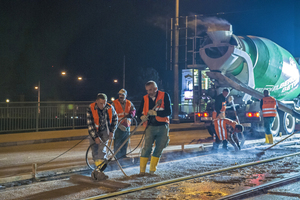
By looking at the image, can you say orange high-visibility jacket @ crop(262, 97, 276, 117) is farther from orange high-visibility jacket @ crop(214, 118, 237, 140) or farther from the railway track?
the railway track

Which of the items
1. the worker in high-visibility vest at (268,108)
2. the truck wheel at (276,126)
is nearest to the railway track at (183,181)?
the worker in high-visibility vest at (268,108)

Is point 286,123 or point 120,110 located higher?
point 120,110

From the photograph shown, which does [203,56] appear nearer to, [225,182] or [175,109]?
[225,182]

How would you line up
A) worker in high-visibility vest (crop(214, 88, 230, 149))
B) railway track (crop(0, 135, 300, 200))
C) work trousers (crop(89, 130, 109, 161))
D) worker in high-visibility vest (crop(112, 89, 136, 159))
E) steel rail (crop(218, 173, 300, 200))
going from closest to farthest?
steel rail (crop(218, 173, 300, 200)) < railway track (crop(0, 135, 300, 200)) < work trousers (crop(89, 130, 109, 161)) < worker in high-visibility vest (crop(112, 89, 136, 159)) < worker in high-visibility vest (crop(214, 88, 230, 149))

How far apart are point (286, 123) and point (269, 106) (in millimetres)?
3216

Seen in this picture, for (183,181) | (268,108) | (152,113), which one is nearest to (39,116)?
(268,108)

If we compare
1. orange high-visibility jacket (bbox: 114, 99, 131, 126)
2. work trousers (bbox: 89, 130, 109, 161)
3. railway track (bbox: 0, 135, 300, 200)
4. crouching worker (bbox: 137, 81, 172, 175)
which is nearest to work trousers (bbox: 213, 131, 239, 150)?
railway track (bbox: 0, 135, 300, 200)

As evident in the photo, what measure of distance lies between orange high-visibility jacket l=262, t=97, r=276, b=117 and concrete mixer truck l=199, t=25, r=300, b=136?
79 cm

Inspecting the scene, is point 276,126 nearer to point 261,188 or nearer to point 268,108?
point 268,108

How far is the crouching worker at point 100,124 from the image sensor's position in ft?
20.5

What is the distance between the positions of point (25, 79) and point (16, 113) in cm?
3237

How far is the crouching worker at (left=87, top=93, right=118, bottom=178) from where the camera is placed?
20.5 feet

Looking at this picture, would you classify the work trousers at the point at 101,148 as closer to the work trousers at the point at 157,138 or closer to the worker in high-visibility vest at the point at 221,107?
the work trousers at the point at 157,138

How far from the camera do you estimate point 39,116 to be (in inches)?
637
